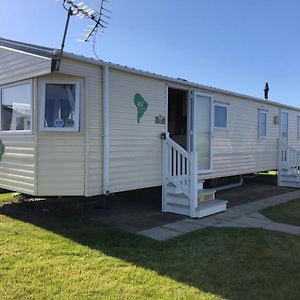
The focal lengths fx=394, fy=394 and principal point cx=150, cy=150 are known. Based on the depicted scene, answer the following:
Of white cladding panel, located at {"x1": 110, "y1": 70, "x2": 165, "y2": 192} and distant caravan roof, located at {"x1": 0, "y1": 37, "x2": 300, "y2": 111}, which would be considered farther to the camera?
white cladding panel, located at {"x1": 110, "y1": 70, "x2": 165, "y2": 192}

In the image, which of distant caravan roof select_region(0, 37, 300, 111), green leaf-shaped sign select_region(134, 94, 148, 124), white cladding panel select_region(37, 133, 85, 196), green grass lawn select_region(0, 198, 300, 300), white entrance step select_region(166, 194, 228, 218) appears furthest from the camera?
green leaf-shaped sign select_region(134, 94, 148, 124)

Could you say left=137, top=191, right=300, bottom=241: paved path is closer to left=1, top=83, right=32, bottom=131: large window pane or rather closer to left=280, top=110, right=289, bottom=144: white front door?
left=1, top=83, right=32, bottom=131: large window pane

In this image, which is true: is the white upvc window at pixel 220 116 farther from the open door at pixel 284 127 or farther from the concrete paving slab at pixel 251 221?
the open door at pixel 284 127

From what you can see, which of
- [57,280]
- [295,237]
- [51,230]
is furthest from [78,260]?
[295,237]

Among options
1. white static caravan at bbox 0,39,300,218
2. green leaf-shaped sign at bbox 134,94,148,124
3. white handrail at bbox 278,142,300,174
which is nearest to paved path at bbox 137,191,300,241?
white static caravan at bbox 0,39,300,218

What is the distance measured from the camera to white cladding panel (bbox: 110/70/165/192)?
7.38 m

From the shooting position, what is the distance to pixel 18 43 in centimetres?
752

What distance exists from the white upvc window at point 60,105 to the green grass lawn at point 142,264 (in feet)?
5.72

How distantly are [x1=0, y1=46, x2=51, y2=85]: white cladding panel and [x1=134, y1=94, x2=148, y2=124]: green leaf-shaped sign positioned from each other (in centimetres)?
196

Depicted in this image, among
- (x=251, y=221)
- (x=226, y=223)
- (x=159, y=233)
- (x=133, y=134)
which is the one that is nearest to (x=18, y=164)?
(x=133, y=134)

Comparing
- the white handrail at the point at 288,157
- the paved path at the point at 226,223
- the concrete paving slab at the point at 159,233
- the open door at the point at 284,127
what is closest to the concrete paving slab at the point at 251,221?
the paved path at the point at 226,223

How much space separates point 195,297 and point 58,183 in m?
3.69

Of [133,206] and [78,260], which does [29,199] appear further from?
[78,260]

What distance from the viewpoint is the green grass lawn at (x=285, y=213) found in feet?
24.4
